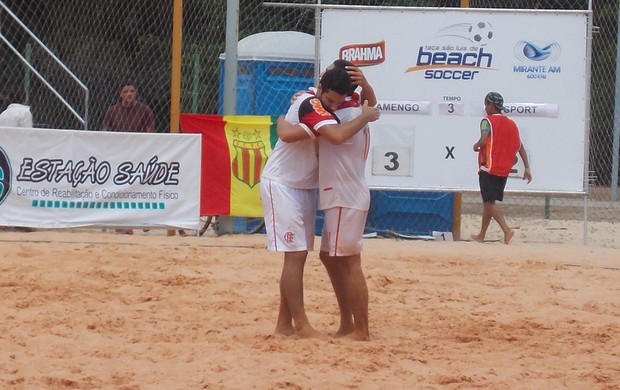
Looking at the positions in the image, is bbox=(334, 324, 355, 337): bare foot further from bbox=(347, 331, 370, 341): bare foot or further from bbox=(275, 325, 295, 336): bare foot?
bbox=(275, 325, 295, 336): bare foot

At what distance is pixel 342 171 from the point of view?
7.07m

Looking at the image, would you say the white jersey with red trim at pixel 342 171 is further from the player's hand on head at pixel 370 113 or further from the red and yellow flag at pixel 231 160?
the red and yellow flag at pixel 231 160

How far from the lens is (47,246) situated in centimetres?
1109

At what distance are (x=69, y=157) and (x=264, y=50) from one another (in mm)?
3362

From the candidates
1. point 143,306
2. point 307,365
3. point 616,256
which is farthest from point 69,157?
point 307,365

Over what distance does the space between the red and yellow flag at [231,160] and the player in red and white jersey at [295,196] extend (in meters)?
6.00

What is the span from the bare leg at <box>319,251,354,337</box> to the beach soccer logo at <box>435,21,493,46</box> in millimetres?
6964

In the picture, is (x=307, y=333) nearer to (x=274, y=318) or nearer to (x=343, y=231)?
(x=343, y=231)

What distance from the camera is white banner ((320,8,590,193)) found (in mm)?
13648

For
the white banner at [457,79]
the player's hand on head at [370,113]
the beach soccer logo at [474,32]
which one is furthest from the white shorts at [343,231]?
the beach soccer logo at [474,32]

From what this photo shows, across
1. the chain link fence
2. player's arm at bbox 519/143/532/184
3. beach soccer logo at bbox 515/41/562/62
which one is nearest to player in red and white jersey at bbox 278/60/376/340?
player's arm at bbox 519/143/532/184

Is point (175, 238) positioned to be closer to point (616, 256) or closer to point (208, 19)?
point (616, 256)

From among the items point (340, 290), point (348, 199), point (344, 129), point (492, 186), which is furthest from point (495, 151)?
point (344, 129)

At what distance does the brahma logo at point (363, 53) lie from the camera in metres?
13.6
